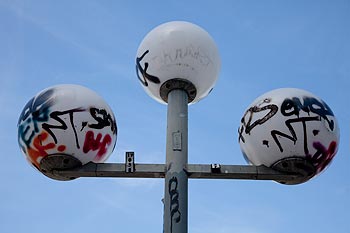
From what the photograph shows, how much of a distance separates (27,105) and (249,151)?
3.22 meters

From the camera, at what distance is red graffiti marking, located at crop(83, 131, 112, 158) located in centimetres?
784

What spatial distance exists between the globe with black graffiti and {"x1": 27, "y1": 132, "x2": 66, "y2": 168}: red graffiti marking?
1.76 metres

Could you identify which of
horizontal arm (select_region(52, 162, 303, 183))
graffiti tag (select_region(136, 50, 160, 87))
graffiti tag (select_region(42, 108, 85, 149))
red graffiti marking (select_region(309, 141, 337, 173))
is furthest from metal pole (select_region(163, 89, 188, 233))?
red graffiti marking (select_region(309, 141, 337, 173))

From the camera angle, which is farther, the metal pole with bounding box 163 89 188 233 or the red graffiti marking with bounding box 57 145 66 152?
the red graffiti marking with bounding box 57 145 66 152

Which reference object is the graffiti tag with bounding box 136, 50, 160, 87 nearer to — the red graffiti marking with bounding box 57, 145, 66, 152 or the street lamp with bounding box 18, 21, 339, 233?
the street lamp with bounding box 18, 21, 339, 233

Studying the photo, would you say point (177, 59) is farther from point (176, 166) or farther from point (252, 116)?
point (176, 166)

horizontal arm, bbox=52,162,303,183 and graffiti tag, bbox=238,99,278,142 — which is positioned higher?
graffiti tag, bbox=238,99,278,142

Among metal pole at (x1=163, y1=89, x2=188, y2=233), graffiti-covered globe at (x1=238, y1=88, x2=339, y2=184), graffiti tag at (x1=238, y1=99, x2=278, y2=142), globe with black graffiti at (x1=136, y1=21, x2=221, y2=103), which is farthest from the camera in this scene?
globe with black graffiti at (x1=136, y1=21, x2=221, y2=103)

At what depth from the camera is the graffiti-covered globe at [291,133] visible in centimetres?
768

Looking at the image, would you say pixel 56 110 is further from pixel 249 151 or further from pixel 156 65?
pixel 249 151

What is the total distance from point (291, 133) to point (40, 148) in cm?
342

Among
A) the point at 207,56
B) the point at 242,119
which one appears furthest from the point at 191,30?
the point at 242,119

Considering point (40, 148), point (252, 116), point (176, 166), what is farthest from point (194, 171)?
point (40, 148)

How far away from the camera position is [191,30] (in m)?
8.57
